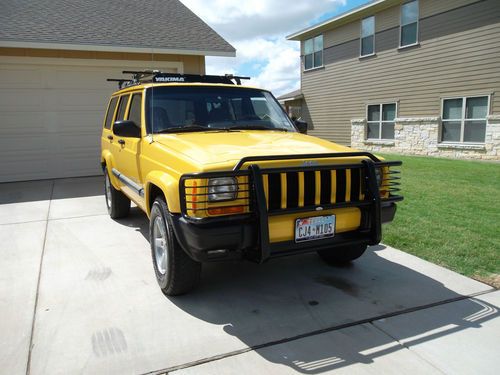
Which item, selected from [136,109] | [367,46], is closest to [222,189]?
[136,109]

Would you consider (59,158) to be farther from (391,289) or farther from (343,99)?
(343,99)

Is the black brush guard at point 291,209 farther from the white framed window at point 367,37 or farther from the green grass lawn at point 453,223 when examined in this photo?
the white framed window at point 367,37

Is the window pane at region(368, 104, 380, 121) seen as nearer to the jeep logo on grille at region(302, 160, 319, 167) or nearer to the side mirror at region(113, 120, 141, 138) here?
the side mirror at region(113, 120, 141, 138)

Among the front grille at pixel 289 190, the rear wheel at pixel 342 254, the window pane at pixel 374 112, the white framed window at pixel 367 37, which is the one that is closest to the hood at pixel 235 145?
the front grille at pixel 289 190

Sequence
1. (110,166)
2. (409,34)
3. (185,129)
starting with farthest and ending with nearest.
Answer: (409,34) < (110,166) < (185,129)

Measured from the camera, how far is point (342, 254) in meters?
4.52

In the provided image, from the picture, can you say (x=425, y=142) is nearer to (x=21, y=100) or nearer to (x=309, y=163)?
(x=21, y=100)

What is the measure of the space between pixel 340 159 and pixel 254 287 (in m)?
1.47

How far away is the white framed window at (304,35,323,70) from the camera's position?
20953 mm

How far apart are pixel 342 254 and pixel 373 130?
14.9m

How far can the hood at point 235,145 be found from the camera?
339cm

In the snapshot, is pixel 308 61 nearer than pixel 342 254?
No

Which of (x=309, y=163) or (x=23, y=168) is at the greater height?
(x=309, y=163)

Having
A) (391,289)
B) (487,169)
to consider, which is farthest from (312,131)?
(391,289)
